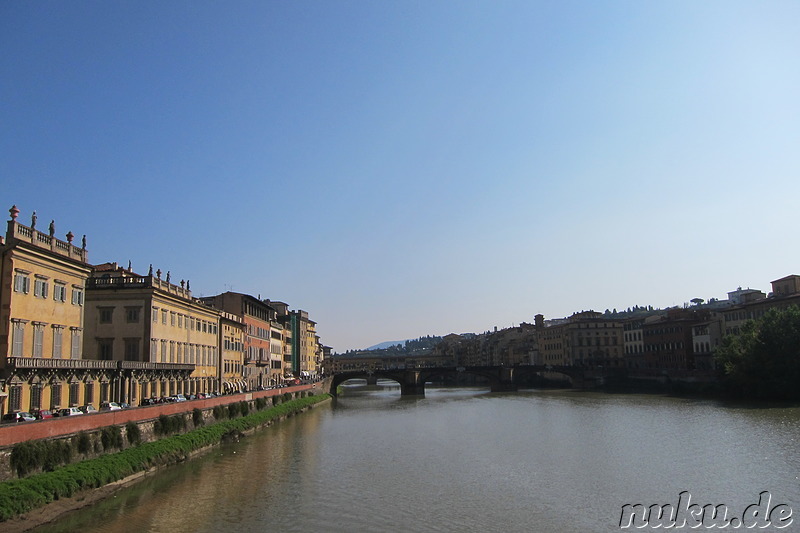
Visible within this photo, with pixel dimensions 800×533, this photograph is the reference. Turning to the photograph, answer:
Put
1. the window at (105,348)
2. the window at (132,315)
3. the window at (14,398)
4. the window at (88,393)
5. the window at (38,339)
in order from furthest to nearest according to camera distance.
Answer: the window at (132,315)
the window at (105,348)
the window at (88,393)
the window at (38,339)
the window at (14,398)

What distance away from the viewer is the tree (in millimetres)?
58844

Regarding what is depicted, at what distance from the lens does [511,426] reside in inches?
1989

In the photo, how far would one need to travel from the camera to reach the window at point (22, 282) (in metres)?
30.8

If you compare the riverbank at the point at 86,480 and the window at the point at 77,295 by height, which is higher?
the window at the point at 77,295

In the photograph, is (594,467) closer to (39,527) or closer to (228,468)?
(228,468)

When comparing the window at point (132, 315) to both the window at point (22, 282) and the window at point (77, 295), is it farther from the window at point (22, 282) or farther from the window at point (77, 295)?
the window at point (22, 282)

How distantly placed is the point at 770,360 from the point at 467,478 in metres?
43.7

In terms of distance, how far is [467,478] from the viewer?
29797mm

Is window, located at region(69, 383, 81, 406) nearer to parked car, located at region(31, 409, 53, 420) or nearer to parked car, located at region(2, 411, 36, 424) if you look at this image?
parked car, located at region(31, 409, 53, 420)

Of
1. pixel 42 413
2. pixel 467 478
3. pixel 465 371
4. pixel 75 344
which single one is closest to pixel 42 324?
pixel 75 344

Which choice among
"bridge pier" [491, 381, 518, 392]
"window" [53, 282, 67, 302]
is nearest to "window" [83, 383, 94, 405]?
"window" [53, 282, 67, 302]

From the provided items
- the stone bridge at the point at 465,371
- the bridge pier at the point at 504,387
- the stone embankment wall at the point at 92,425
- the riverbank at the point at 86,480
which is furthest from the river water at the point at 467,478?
the bridge pier at the point at 504,387

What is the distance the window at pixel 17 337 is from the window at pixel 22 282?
1.52 m

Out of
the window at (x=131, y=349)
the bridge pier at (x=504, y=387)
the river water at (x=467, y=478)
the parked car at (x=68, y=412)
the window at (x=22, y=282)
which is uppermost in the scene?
the window at (x=22, y=282)
